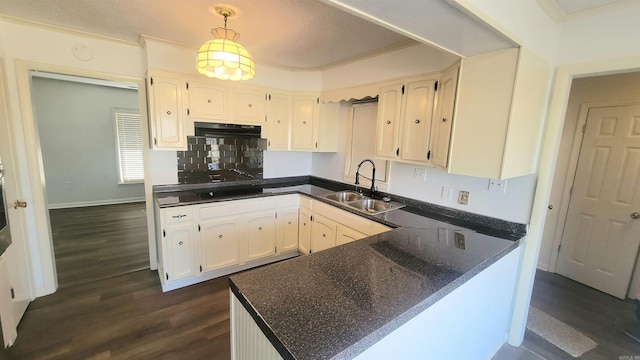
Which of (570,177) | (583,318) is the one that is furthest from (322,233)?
(570,177)

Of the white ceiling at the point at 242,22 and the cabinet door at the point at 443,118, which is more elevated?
the white ceiling at the point at 242,22

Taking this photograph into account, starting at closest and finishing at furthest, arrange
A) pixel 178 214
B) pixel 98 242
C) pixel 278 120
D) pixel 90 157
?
pixel 178 214 → pixel 278 120 → pixel 98 242 → pixel 90 157

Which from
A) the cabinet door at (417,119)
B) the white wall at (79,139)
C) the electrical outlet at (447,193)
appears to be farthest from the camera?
the white wall at (79,139)

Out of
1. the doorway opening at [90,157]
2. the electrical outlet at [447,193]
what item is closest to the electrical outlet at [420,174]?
the electrical outlet at [447,193]

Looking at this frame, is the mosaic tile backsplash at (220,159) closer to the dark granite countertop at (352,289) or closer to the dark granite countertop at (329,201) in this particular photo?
the dark granite countertop at (329,201)

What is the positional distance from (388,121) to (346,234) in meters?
1.16

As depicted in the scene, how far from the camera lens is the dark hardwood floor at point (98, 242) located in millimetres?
2847

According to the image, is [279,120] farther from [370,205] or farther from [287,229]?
[370,205]

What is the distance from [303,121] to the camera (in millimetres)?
3328

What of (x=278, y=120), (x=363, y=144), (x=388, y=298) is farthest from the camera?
(x=278, y=120)

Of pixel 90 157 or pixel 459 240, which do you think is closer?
pixel 459 240

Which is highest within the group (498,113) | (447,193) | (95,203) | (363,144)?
(498,113)

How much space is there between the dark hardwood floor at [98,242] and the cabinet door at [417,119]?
313 centimetres

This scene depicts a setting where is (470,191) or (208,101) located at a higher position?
(208,101)
